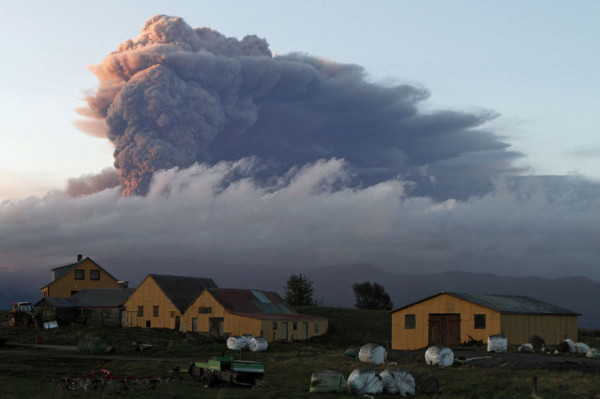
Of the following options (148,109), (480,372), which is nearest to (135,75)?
(148,109)

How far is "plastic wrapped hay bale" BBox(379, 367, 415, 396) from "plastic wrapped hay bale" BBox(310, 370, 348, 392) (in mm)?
1802

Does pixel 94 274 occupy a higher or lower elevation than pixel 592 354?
higher

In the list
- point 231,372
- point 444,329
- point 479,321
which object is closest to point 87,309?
point 444,329

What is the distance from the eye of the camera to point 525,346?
2037 inches

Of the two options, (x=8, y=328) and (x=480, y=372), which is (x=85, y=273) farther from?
(x=480, y=372)

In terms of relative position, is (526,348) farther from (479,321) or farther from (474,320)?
(474,320)

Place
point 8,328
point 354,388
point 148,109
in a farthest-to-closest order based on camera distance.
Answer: point 148,109 < point 8,328 < point 354,388

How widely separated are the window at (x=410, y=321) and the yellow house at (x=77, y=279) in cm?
5151

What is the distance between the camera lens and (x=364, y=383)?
106ft

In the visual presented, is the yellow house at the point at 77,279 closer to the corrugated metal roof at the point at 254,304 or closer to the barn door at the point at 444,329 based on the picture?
the corrugated metal roof at the point at 254,304

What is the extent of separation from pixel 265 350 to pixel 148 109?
73593 millimetres

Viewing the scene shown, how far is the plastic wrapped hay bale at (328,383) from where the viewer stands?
3256 cm

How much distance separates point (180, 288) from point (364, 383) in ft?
183

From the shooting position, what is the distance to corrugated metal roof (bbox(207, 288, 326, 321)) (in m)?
75.8
